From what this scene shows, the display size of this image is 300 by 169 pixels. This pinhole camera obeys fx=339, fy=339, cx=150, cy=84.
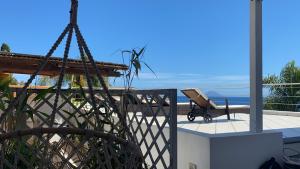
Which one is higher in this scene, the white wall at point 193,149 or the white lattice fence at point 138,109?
the white lattice fence at point 138,109

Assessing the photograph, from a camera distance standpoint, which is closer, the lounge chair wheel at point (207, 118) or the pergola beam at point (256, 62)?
the pergola beam at point (256, 62)

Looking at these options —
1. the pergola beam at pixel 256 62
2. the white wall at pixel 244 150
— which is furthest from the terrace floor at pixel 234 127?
the pergola beam at pixel 256 62

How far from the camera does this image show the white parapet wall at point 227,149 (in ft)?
12.3

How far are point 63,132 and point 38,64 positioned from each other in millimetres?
2774

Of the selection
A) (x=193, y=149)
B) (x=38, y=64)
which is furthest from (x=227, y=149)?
(x=38, y=64)

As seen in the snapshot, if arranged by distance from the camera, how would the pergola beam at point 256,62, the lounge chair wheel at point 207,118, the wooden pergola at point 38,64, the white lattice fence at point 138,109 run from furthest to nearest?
1. the lounge chair wheel at point 207,118
2. the wooden pergola at point 38,64
3. the pergola beam at point 256,62
4. the white lattice fence at point 138,109

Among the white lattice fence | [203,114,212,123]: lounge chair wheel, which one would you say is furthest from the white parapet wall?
[203,114,212,123]: lounge chair wheel

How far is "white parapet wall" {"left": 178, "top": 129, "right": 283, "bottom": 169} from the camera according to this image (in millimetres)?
3742

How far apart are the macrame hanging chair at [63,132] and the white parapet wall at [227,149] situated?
98 cm

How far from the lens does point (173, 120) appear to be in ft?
10.6

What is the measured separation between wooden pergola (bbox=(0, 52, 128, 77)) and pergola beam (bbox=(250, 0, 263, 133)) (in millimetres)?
1565

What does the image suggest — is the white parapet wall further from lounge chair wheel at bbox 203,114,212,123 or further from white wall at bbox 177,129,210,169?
lounge chair wheel at bbox 203,114,212,123

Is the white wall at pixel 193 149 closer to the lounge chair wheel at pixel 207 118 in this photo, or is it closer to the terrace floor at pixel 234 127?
the terrace floor at pixel 234 127

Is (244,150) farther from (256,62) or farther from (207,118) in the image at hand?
(207,118)
